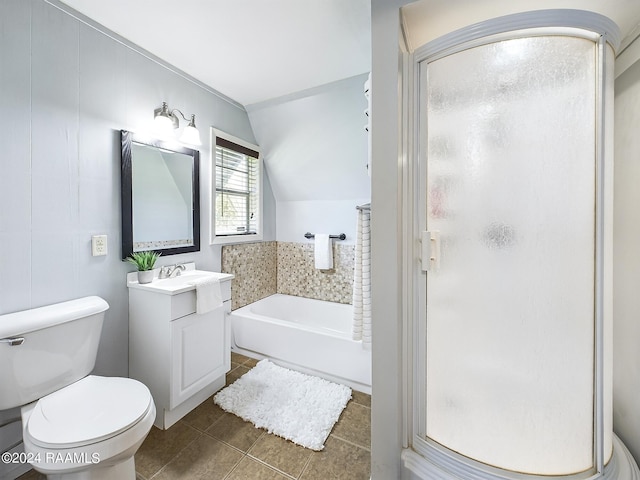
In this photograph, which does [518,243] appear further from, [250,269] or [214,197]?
[250,269]

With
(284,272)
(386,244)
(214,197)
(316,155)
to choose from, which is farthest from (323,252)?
(386,244)

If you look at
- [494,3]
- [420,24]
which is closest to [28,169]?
[420,24]

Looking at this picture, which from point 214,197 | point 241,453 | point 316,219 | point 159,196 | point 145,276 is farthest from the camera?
point 316,219

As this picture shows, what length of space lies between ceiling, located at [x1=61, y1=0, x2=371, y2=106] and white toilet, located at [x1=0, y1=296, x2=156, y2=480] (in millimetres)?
1671

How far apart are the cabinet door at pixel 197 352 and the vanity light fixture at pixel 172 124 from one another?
4.32ft

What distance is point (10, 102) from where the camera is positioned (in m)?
1.32

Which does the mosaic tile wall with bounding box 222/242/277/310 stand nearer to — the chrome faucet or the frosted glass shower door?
the chrome faucet

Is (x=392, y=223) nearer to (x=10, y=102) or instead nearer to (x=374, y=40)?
(x=374, y=40)

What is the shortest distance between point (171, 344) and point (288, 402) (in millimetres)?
881

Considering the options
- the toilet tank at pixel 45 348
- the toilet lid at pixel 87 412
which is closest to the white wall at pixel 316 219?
the toilet tank at pixel 45 348

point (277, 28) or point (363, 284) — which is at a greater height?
point (277, 28)

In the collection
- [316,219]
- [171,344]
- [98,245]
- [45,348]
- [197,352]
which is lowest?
[197,352]

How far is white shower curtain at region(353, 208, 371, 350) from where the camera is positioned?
6.55 feet

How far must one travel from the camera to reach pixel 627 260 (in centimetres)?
124
